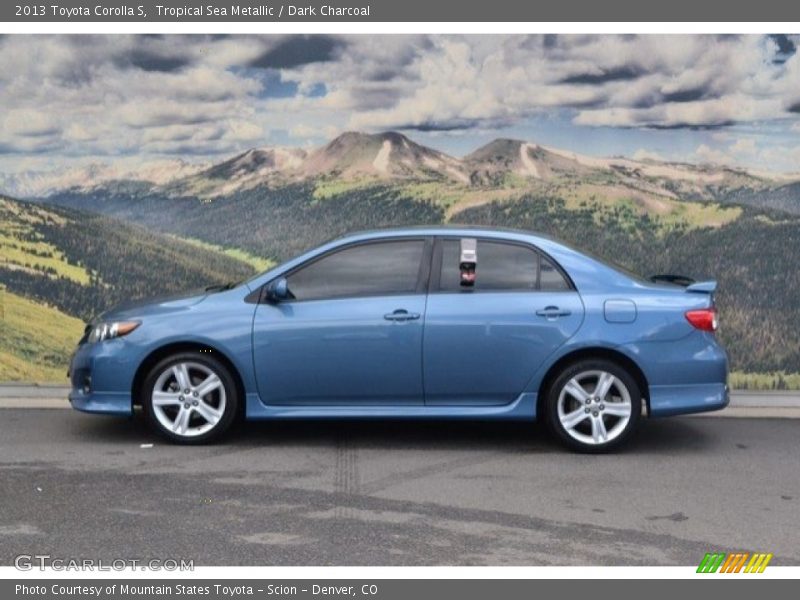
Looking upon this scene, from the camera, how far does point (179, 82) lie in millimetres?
10531

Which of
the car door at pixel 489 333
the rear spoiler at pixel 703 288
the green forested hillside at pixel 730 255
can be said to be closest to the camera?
→ the car door at pixel 489 333

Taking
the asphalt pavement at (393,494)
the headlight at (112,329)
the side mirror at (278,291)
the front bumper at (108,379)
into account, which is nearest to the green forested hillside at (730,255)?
the asphalt pavement at (393,494)

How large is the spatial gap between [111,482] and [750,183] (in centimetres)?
625

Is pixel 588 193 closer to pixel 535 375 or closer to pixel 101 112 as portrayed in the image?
pixel 535 375

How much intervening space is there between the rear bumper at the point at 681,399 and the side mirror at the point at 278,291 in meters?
2.46

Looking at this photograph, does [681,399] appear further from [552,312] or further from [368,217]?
[368,217]

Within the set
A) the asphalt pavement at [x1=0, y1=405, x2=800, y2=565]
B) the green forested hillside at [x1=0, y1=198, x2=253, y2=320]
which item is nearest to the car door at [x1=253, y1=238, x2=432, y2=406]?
the asphalt pavement at [x1=0, y1=405, x2=800, y2=565]

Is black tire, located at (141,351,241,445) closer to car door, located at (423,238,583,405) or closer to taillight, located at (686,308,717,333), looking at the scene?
car door, located at (423,238,583,405)

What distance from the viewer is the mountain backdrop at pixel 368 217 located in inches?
410

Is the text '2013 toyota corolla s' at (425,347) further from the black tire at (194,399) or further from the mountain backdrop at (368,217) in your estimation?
the mountain backdrop at (368,217)

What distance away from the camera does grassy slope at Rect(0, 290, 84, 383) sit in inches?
409

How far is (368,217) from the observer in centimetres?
1091

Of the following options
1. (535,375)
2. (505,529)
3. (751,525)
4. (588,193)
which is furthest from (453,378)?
(588,193)

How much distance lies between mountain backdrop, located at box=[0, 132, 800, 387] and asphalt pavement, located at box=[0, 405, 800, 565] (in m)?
1.80
